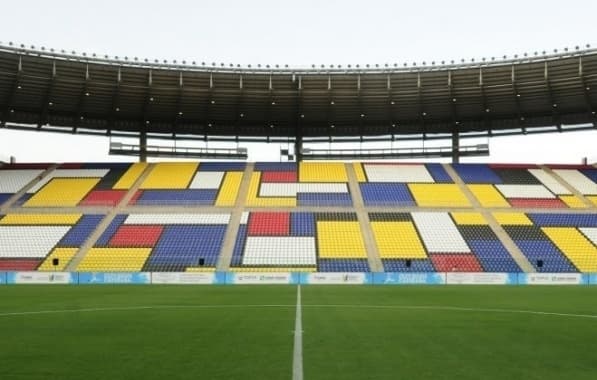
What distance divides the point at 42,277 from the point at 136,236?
10235 millimetres

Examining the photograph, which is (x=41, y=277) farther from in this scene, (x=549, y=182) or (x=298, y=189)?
(x=549, y=182)

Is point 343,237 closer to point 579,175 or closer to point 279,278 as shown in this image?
point 279,278

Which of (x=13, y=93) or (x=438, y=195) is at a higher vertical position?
(x=13, y=93)

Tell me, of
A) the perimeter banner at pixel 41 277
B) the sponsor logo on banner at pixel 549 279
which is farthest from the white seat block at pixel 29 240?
the sponsor logo on banner at pixel 549 279

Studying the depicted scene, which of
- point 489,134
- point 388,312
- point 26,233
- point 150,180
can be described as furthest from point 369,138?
point 388,312

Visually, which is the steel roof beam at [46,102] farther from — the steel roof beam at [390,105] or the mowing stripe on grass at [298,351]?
the mowing stripe on grass at [298,351]

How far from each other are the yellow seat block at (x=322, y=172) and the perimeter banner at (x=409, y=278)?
69.5 feet

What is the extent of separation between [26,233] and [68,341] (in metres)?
39.2

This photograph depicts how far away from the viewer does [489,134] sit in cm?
6103

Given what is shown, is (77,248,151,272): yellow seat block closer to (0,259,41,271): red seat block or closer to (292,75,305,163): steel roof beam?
(0,259,41,271): red seat block

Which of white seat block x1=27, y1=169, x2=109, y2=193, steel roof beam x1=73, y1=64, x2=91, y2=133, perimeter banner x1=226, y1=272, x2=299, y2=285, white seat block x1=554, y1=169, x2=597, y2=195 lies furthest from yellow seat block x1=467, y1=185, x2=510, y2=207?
steel roof beam x1=73, y1=64, x2=91, y2=133

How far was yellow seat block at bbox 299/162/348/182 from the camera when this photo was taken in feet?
190

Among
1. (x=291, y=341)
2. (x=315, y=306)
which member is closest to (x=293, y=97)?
(x=315, y=306)

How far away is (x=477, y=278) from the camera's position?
120 feet
